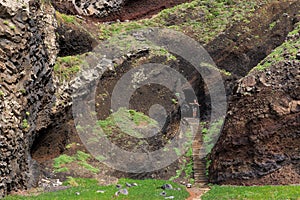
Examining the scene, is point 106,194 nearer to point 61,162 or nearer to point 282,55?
point 61,162

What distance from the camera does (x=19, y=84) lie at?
19125 millimetres

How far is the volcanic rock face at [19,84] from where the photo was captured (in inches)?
695

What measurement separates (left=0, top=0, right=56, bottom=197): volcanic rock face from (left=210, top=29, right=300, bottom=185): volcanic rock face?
11.8 metres

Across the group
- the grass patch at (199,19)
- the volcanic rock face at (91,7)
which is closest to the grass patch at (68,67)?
Result: the grass patch at (199,19)

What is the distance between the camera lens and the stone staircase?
84.7 feet

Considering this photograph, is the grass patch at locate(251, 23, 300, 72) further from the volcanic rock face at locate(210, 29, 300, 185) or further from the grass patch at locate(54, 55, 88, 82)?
the grass patch at locate(54, 55, 88, 82)

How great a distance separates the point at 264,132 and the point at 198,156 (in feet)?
23.8

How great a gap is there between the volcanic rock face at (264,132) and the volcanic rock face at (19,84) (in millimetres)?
11792

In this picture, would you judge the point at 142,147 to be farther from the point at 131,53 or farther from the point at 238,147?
the point at 131,53

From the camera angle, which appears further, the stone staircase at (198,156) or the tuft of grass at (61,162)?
the stone staircase at (198,156)

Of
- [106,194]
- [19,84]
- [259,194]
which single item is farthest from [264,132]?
[19,84]

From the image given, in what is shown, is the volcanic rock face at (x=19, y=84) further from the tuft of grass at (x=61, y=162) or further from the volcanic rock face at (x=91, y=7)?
the volcanic rock face at (x=91, y=7)

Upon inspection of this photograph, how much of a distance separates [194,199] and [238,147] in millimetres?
6089

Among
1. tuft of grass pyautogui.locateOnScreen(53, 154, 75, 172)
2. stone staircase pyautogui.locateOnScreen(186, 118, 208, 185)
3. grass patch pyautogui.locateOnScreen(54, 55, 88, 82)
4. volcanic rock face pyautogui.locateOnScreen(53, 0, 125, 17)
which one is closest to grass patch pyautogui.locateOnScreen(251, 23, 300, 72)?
stone staircase pyautogui.locateOnScreen(186, 118, 208, 185)
